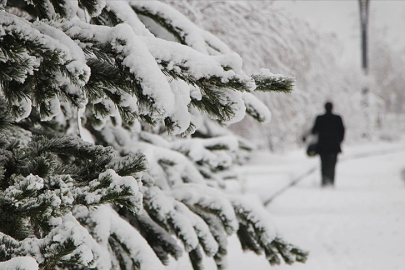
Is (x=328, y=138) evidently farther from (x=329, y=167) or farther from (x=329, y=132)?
(x=329, y=167)

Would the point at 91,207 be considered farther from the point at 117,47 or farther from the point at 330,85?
the point at 330,85

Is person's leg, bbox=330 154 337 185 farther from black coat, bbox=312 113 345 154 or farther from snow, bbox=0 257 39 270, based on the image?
snow, bbox=0 257 39 270

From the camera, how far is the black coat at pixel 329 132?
302 inches

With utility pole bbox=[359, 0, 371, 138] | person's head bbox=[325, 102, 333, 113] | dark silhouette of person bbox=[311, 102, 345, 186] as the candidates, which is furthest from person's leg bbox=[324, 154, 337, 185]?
utility pole bbox=[359, 0, 371, 138]

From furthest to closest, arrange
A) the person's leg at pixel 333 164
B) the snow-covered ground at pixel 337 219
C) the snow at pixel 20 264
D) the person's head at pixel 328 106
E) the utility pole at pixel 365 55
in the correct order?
the utility pole at pixel 365 55 < the person's leg at pixel 333 164 < the person's head at pixel 328 106 < the snow-covered ground at pixel 337 219 < the snow at pixel 20 264

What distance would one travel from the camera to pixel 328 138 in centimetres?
775

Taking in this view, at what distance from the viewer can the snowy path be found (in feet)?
11.5

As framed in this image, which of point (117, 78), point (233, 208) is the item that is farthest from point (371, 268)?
point (117, 78)

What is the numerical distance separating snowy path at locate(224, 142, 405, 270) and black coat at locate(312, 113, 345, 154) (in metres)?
0.84

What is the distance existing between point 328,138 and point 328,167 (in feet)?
2.05

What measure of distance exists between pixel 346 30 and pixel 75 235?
2810 centimetres

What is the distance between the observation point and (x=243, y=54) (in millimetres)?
4484

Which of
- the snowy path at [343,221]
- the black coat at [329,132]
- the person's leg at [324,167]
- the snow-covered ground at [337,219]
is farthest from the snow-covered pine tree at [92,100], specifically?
the person's leg at [324,167]

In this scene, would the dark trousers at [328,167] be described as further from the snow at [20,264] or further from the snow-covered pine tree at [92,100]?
the snow at [20,264]
